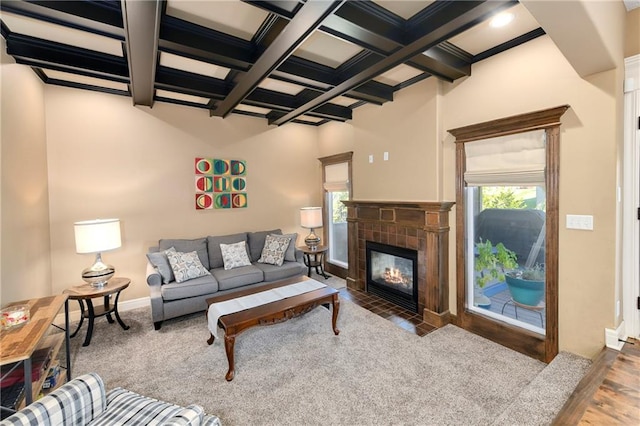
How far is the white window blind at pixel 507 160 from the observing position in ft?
8.18

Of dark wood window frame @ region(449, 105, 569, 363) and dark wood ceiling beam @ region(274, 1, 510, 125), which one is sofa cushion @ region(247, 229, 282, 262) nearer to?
dark wood ceiling beam @ region(274, 1, 510, 125)

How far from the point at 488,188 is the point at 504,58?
127 centimetres

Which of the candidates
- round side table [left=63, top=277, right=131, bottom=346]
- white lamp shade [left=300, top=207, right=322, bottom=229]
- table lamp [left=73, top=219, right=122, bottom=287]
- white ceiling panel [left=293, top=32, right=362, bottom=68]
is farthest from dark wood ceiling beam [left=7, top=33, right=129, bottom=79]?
white lamp shade [left=300, top=207, right=322, bottom=229]

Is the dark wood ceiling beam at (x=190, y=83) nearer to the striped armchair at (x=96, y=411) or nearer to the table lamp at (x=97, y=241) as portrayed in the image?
the table lamp at (x=97, y=241)

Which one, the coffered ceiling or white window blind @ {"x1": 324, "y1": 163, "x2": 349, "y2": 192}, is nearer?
the coffered ceiling

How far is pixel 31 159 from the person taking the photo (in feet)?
9.23

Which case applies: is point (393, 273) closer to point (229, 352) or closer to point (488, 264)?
point (488, 264)

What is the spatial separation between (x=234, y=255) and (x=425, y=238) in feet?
8.80

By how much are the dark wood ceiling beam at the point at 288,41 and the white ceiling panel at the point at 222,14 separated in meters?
0.23

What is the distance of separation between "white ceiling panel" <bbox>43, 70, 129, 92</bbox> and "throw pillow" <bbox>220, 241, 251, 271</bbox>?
249cm

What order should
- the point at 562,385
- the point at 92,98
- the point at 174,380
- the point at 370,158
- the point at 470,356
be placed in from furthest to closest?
the point at 370,158, the point at 92,98, the point at 470,356, the point at 174,380, the point at 562,385

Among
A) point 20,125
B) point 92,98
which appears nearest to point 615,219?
point 20,125

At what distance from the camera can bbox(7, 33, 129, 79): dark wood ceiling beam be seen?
2.39 metres

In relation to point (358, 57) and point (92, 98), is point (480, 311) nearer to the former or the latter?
point (358, 57)
